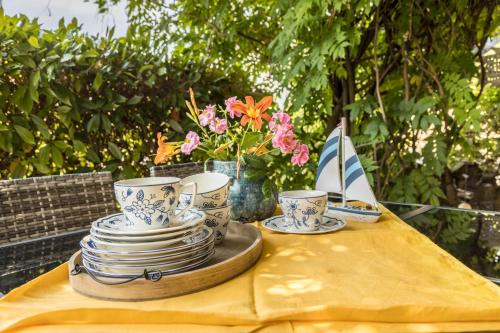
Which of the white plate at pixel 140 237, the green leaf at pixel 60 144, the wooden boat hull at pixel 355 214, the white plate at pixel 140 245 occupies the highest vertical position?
the green leaf at pixel 60 144

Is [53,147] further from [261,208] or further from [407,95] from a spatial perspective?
[407,95]

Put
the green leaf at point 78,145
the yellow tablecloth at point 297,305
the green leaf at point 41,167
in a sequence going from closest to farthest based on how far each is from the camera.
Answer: the yellow tablecloth at point 297,305 → the green leaf at point 41,167 → the green leaf at point 78,145

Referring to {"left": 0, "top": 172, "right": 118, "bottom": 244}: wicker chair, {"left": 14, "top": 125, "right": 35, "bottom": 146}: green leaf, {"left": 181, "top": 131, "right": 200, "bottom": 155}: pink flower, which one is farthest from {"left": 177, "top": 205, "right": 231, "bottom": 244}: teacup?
{"left": 14, "top": 125, "right": 35, "bottom": 146}: green leaf

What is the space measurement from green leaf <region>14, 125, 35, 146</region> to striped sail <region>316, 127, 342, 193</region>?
1271 mm

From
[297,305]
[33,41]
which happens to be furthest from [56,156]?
[297,305]

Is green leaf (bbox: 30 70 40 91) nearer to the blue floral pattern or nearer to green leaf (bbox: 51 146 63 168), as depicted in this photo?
green leaf (bbox: 51 146 63 168)

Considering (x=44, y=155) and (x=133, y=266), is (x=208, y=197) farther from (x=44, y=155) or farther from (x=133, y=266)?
(x=44, y=155)

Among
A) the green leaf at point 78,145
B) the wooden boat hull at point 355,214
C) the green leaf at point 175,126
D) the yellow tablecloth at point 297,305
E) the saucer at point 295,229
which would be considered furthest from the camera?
the green leaf at point 175,126

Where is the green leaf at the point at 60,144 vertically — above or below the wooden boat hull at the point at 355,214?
above

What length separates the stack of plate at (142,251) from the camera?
59 cm

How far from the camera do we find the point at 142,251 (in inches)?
23.6

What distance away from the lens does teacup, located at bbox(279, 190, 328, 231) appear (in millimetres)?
895

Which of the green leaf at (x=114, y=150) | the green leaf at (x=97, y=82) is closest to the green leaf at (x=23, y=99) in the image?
the green leaf at (x=97, y=82)

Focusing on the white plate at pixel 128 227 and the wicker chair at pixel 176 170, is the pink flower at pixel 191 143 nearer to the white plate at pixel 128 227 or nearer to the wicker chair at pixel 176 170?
the white plate at pixel 128 227
